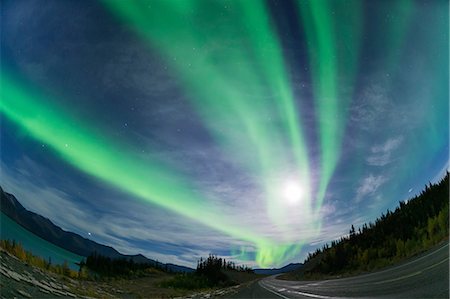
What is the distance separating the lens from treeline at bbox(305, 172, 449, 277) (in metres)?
2.82

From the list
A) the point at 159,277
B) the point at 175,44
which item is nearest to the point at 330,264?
the point at 159,277

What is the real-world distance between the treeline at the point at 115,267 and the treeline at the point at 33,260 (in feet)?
0.36

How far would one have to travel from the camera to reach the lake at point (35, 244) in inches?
101

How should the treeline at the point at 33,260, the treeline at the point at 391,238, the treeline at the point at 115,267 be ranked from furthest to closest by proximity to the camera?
1. the treeline at the point at 391,238
2. the treeline at the point at 115,267
3. the treeline at the point at 33,260

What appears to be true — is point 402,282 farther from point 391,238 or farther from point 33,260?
point 33,260

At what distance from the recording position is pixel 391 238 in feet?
9.34

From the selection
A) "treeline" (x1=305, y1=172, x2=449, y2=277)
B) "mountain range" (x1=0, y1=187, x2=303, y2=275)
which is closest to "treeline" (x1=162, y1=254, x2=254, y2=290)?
"mountain range" (x1=0, y1=187, x2=303, y2=275)

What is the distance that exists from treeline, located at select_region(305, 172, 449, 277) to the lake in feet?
6.82

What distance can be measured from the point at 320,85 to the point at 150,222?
6.58 ft

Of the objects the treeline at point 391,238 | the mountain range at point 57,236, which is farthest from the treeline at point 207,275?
the treeline at point 391,238

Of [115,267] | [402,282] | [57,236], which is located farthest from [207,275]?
[402,282]

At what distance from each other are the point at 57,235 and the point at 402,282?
3046 millimetres

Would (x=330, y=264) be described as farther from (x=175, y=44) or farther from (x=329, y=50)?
(x=175, y=44)

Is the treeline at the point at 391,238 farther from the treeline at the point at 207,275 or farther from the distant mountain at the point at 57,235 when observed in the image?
the distant mountain at the point at 57,235
